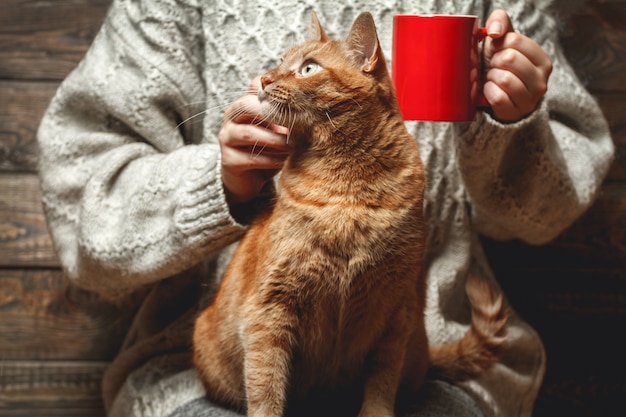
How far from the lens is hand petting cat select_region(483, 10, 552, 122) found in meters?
0.86

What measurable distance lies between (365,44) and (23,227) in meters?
0.96

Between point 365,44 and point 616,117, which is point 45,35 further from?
point 616,117

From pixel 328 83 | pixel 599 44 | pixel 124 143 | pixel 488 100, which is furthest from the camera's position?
pixel 599 44

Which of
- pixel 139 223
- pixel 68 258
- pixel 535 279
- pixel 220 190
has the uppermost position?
pixel 220 190

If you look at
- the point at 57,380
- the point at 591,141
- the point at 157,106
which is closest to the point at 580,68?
the point at 591,141

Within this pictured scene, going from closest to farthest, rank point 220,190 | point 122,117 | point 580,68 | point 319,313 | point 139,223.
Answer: point 319,313, point 220,190, point 139,223, point 122,117, point 580,68

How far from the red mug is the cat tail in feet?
0.94

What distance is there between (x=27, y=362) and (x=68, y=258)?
0.47m

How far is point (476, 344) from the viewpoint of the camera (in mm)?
1043

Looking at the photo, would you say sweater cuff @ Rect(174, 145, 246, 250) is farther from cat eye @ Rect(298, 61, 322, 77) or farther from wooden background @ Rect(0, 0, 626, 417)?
wooden background @ Rect(0, 0, 626, 417)

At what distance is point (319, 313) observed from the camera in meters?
0.80

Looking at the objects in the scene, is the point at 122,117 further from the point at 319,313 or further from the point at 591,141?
the point at 591,141

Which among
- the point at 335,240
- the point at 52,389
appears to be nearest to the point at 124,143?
the point at 335,240

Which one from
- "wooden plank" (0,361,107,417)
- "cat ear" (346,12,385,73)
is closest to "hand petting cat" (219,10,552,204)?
"cat ear" (346,12,385,73)
